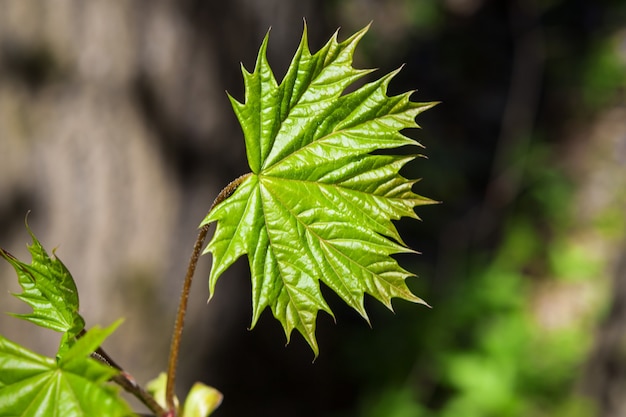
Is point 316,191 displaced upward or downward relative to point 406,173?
downward

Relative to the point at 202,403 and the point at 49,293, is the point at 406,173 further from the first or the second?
the point at 49,293

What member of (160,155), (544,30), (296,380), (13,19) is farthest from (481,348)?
(544,30)

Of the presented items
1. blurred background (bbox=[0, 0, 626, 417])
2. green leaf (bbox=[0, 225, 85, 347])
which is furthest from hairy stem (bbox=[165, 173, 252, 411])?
blurred background (bbox=[0, 0, 626, 417])

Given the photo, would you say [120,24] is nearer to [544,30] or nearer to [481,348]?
[481,348]

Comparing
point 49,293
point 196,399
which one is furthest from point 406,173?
point 49,293

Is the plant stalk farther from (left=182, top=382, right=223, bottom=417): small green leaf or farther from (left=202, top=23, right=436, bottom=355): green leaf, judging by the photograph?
(left=202, top=23, right=436, bottom=355): green leaf
